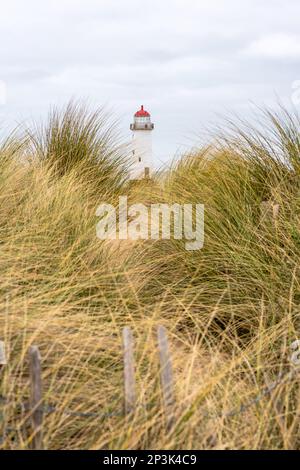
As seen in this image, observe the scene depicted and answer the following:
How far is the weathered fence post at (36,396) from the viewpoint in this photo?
2650mm

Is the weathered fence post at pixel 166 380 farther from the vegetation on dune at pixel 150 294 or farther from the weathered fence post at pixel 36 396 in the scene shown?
the weathered fence post at pixel 36 396

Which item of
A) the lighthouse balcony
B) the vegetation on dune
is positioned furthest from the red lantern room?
the vegetation on dune

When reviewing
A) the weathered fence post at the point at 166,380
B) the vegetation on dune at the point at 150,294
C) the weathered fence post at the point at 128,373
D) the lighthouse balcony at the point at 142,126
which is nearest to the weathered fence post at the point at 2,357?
the vegetation on dune at the point at 150,294

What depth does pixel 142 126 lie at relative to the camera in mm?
12891

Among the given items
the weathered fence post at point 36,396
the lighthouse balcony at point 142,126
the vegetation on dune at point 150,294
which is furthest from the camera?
the lighthouse balcony at point 142,126

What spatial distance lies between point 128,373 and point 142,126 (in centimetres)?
1047

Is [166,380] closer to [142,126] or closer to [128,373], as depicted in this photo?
[128,373]

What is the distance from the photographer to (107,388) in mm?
3100

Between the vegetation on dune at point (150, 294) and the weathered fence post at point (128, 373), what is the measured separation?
0.23 ft

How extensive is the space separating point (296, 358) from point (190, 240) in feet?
6.35

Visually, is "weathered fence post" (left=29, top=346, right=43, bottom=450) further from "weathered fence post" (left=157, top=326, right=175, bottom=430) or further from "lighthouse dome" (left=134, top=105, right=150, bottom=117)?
"lighthouse dome" (left=134, top=105, right=150, bottom=117)

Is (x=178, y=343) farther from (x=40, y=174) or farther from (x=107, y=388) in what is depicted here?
(x=40, y=174)

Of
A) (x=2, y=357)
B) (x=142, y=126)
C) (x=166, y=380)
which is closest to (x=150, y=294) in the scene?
(x=2, y=357)
